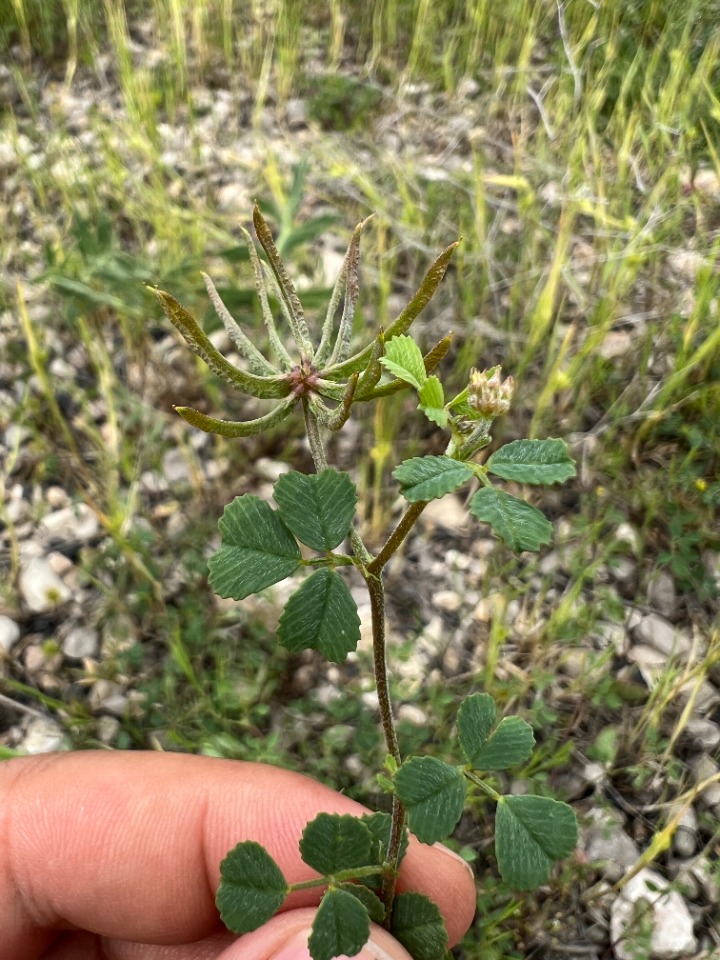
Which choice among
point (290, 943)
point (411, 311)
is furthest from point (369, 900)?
point (411, 311)

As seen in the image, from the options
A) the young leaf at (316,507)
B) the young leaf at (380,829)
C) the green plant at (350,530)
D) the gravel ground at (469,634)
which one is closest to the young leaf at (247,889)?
the green plant at (350,530)

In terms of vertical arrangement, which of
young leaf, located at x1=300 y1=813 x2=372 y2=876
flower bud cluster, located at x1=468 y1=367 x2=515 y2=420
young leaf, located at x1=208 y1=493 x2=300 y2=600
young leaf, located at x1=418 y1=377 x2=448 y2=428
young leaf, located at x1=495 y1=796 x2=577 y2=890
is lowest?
young leaf, located at x1=300 y1=813 x2=372 y2=876

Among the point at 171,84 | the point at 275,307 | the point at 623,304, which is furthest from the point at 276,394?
the point at 171,84

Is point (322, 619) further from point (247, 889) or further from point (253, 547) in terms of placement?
point (247, 889)

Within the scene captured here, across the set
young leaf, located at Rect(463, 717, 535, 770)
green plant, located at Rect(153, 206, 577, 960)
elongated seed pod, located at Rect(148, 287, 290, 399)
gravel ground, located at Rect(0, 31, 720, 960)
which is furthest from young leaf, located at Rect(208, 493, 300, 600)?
gravel ground, located at Rect(0, 31, 720, 960)

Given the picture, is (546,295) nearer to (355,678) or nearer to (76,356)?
(355,678)

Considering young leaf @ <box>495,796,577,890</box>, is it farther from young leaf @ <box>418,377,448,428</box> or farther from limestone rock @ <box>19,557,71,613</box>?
limestone rock @ <box>19,557,71,613</box>

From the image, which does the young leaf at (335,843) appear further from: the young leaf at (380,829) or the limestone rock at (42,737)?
the limestone rock at (42,737)
